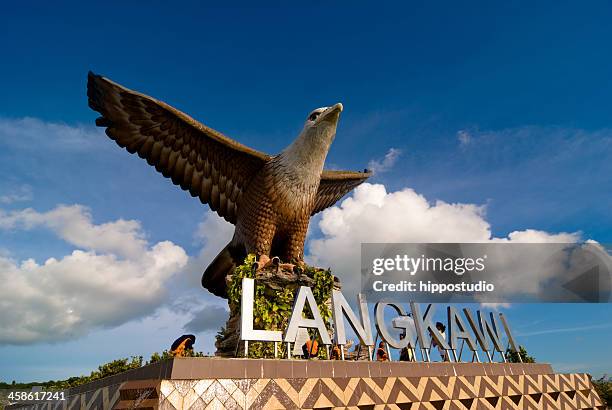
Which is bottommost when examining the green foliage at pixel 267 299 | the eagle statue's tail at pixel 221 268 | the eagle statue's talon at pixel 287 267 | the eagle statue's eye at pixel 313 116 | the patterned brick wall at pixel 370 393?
the patterned brick wall at pixel 370 393

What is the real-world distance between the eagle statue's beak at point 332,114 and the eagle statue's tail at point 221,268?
4088mm

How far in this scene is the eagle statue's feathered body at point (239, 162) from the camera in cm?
1052

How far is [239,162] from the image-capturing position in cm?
1170

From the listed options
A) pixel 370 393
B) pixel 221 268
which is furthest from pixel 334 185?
pixel 370 393

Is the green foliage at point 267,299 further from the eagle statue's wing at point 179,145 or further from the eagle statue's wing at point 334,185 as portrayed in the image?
the eagle statue's wing at point 334,185

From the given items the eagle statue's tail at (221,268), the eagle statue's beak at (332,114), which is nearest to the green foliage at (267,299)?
the eagle statue's tail at (221,268)

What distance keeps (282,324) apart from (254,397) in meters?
3.67

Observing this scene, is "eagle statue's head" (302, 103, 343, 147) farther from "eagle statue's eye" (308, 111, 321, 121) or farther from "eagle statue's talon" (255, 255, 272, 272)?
"eagle statue's talon" (255, 255, 272, 272)

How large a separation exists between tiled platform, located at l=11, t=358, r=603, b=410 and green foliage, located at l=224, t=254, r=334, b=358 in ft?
7.19

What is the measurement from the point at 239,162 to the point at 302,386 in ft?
21.0

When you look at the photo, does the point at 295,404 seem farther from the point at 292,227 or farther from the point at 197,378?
the point at 292,227

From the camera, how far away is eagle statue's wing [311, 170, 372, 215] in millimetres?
14188

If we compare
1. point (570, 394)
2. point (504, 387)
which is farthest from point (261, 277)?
point (570, 394)

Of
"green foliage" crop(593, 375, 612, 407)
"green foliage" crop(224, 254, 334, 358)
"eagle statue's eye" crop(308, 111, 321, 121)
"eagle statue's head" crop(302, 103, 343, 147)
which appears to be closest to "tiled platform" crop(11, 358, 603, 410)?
"green foliage" crop(224, 254, 334, 358)
